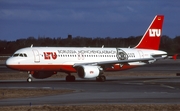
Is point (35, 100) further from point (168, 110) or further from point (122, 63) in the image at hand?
point (122, 63)

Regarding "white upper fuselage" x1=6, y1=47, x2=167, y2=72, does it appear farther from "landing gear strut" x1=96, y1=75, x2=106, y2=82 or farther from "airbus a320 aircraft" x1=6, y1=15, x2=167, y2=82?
"landing gear strut" x1=96, y1=75, x2=106, y2=82

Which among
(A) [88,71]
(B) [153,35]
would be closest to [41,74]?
(A) [88,71]

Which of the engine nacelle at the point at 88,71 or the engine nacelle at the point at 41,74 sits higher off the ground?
the engine nacelle at the point at 88,71

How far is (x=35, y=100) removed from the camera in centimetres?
3005

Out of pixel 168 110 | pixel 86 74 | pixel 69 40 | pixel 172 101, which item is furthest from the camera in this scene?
pixel 69 40

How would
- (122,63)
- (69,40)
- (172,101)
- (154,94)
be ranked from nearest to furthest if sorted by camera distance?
1. (172,101)
2. (154,94)
3. (122,63)
4. (69,40)

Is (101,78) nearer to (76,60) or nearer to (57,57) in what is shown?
(76,60)

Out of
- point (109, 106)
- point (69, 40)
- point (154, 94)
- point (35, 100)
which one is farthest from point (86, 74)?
point (69, 40)

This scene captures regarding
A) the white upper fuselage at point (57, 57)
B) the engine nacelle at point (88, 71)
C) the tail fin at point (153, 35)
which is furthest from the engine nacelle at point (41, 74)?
the tail fin at point (153, 35)

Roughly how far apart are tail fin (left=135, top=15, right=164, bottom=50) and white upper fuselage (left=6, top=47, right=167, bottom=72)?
14.3 feet

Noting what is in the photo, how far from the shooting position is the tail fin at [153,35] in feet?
201

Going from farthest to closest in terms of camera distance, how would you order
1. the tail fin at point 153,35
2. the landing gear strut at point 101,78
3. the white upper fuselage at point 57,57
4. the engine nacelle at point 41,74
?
the tail fin at point 153,35 < the engine nacelle at point 41,74 < the landing gear strut at point 101,78 < the white upper fuselage at point 57,57

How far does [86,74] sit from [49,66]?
3832 mm

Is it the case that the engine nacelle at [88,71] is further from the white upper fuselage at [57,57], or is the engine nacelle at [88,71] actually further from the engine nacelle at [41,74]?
the engine nacelle at [41,74]
